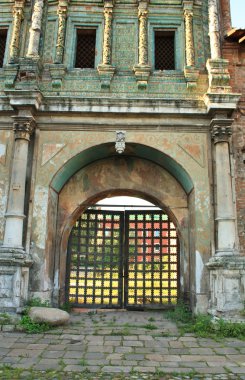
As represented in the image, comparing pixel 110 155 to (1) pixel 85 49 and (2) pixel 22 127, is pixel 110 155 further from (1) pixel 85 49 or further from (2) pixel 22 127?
(1) pixel 85 49

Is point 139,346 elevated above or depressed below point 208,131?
below

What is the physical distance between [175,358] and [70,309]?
4891mm

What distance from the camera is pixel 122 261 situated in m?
10.8

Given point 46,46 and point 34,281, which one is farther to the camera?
point 46,46

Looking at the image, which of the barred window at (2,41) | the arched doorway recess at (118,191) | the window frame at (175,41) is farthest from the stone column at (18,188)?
the window frame at (175,41)

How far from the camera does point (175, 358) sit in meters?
5.31

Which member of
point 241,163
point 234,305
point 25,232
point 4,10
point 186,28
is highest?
point 4,10

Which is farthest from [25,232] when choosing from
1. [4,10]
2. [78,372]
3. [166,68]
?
[4,10]

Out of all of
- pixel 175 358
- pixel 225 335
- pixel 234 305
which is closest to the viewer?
pixel 175 358

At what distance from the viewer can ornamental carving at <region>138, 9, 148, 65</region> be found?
32.0ft

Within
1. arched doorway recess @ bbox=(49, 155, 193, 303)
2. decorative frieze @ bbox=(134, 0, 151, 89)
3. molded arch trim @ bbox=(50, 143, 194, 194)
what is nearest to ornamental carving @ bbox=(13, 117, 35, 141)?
molded arch trim @ bbox=(50, 143, 194, 194)

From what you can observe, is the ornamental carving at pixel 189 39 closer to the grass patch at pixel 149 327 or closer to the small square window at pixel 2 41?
the small square window at pixel 2 41

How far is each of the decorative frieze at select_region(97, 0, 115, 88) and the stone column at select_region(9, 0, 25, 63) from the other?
233cm

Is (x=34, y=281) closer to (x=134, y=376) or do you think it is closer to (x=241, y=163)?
(x=134, y=376)
